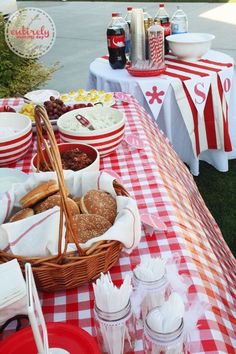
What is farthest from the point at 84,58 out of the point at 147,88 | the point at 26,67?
the point at 147,88

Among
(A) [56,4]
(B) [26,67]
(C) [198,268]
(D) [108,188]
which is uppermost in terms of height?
(D) [108,188]

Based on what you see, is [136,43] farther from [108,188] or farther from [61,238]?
[61,238]

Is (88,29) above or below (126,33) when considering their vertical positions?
below

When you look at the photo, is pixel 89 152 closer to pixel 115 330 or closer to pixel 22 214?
pixel 22 214

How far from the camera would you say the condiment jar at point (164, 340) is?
62 centimetres

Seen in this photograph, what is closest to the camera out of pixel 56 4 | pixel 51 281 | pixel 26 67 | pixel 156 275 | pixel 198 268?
pixel 156 275

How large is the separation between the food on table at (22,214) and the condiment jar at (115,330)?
313mm

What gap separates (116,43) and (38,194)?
1753mm

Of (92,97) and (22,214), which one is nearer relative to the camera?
(22,214)

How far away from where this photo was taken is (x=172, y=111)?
2578mm

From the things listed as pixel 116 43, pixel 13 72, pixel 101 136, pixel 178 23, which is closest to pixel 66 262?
pixel 101 136

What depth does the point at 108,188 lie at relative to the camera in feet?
3.31

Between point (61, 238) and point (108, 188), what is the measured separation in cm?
26

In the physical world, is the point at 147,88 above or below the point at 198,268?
below
